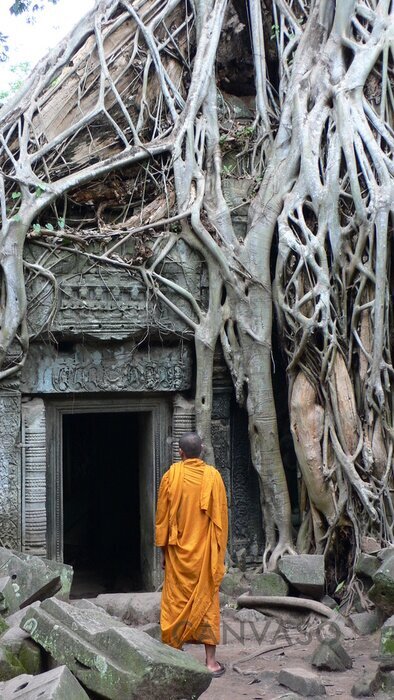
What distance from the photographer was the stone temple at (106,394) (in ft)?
20.1

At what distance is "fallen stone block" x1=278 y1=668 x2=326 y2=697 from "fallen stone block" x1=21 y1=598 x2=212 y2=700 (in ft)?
2.11

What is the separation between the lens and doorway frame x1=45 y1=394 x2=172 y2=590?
6.37 m

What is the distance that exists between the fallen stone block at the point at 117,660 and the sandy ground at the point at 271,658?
1.71 ft

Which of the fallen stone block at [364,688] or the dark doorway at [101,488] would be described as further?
the dark doorway at [101,488]

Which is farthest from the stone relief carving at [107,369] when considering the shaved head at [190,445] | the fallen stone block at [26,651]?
the fallen stone block at [26,651]

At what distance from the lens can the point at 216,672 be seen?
4574 millimetres

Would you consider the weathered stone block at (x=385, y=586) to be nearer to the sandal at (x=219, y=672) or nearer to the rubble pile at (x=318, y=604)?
the rubble pile at (x=318, y=604)

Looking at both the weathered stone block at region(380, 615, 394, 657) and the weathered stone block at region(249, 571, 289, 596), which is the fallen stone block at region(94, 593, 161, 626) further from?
the weathered stone block at region(380, 615, 394, 657)

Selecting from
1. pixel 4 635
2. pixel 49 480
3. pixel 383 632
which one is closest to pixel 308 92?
pixel 49 480

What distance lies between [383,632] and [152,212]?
3.40m

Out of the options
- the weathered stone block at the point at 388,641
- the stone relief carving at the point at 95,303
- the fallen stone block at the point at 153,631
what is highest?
the stone relief carving at the point at 95,303

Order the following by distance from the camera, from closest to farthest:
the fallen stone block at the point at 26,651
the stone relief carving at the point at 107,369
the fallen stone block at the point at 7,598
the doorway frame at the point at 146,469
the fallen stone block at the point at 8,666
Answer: the fallen stone block at the point at 8,666, the fallen stone block at the point at 26,651, the fallen stone block at the point at 7,598, the stone relief carving at the point at 107,369, the doorway frame at the point at 146,469

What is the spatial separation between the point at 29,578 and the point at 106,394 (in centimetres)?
175

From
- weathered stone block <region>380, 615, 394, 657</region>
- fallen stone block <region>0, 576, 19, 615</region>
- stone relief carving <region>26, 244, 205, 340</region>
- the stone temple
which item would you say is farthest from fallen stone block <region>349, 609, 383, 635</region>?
stone relief carving <region>26, 244, 205, 340</region>
